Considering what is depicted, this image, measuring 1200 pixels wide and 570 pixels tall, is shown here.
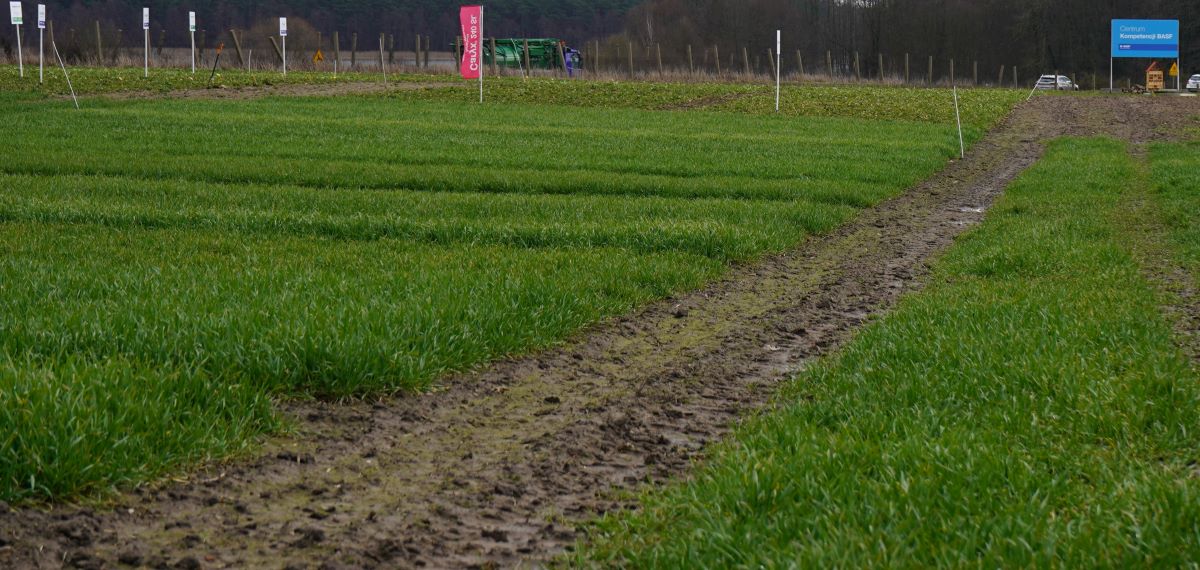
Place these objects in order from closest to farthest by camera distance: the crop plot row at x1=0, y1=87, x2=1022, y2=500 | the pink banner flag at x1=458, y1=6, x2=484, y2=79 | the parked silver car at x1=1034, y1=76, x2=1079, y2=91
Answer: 1. the crop plot row at x1=0, y1=87, x2=1022, y2=500
2. the pink banner flag at x1=458, y1=6, x2=484, y2=79
3. the parked silver car at x1=1034, y1=76, x2=1079, y2=91

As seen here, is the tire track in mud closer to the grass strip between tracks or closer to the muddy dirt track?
the muddy dirt track

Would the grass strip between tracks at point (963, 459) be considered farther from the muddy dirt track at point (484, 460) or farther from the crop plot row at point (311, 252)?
the crop plot row at point (311, 252)

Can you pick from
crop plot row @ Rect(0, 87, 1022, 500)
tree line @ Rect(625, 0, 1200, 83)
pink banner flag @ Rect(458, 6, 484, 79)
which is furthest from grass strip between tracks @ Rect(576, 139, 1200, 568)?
tree line @ Rect(625, 0, 1200, 83)

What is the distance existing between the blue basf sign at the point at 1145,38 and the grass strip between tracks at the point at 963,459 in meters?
55.8

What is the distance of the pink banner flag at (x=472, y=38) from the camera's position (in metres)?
37.2

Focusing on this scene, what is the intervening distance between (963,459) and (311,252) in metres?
6.95

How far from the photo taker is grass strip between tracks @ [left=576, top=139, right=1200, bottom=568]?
12.6 feet

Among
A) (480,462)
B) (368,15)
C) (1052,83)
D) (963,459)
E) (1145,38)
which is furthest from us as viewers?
(368,15)

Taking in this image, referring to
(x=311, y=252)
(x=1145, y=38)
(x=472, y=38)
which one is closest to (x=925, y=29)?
(x=1145, y=38)

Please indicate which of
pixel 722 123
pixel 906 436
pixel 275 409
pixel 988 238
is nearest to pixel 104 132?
pixel 722 123

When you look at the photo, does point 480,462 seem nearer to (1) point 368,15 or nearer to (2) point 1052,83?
(2) point 1052,83

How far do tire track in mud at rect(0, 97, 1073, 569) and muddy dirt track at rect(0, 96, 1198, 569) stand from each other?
11mm

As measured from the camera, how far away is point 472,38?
38.8m

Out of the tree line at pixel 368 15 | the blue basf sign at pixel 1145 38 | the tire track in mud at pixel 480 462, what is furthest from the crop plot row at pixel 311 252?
the tree line at pixel 368 15
